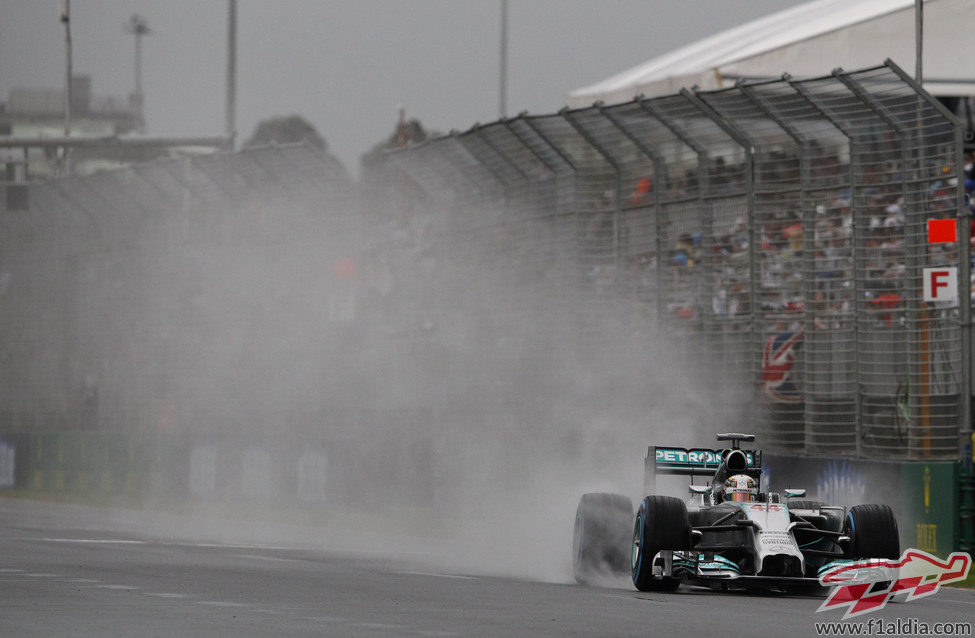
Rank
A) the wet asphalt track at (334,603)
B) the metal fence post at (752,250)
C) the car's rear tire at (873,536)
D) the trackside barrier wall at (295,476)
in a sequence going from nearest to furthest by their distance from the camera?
1. the wet asphalt track at (334,603)
2. the car's rear tire at (873,536)
3. the trackside barrier wall at (295,476)
4. the metal fence post at (752,250)

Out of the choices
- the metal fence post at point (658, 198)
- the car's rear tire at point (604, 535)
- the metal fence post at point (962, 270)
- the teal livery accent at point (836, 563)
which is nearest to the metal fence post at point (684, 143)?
the metal fence post at point (658, 198)

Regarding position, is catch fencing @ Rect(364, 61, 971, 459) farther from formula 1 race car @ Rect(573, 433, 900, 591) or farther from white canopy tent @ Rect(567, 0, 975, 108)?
white canopy tent @ Rect(567, 0, 975, 108)

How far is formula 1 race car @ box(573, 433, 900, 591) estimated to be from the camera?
13.1 m

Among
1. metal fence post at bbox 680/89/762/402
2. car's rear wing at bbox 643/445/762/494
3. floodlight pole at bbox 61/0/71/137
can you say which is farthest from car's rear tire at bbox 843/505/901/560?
floodlight pole at bbox 61/0/71/137

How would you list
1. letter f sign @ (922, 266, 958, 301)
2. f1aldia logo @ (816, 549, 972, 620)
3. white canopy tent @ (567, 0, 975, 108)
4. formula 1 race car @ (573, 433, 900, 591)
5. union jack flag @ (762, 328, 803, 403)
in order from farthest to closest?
white canopy tent @ (567, 0, 975, 108) → union jack flag @ (762, 328, 803, 403) → letter f sign @ (922, 266, 958, 301) → formula 1 race car @ (573, 433, 900, 591) → f1aldia logo @ (816, 549, 972, 620)

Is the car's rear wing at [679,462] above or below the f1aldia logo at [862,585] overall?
above

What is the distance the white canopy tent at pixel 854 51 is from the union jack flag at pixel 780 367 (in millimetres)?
10048

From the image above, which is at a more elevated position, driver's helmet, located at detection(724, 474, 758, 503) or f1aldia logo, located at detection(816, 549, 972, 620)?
driver's helmet, located at detection(724, 474, 758, 503)

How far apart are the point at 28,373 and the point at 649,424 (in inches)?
817

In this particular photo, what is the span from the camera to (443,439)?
2692 centimetres

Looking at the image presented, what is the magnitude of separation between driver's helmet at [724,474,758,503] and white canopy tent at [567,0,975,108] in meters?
16.8

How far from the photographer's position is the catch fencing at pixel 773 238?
61.5ft

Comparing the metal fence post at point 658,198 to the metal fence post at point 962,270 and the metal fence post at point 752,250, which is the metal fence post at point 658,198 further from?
the metal fence post at point 962,270

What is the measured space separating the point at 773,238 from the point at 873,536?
26.2ft
